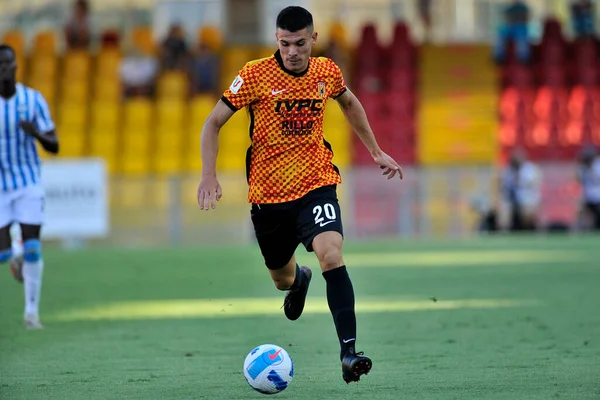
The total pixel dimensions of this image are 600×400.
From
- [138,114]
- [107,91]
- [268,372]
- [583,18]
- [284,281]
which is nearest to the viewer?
[268,372]

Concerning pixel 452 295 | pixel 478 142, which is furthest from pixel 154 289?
pixel 478 142

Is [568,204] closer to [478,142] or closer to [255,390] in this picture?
[478,142]

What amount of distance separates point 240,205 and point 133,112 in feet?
16.9

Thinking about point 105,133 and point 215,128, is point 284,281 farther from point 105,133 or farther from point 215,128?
point 105,133

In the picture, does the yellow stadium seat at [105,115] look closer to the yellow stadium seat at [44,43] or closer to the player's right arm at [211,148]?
the yellow stadium seat at [44,43]

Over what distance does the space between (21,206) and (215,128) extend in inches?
149

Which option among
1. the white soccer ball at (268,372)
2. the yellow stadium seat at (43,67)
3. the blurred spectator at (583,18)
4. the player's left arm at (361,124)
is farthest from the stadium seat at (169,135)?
the white soccer ball at (268,372)

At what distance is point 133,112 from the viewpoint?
27406 millimetres

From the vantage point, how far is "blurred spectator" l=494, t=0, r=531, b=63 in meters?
28.7

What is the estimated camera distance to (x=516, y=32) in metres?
29.0

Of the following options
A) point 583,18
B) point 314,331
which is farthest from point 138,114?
point 314,331

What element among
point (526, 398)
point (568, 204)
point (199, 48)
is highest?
point (199, 48)

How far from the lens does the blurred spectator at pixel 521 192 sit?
2408 cm

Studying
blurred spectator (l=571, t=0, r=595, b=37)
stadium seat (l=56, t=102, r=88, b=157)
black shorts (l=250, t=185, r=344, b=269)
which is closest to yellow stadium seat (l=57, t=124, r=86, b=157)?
stadium seat (l=56, t=102, r=88, b=157)
